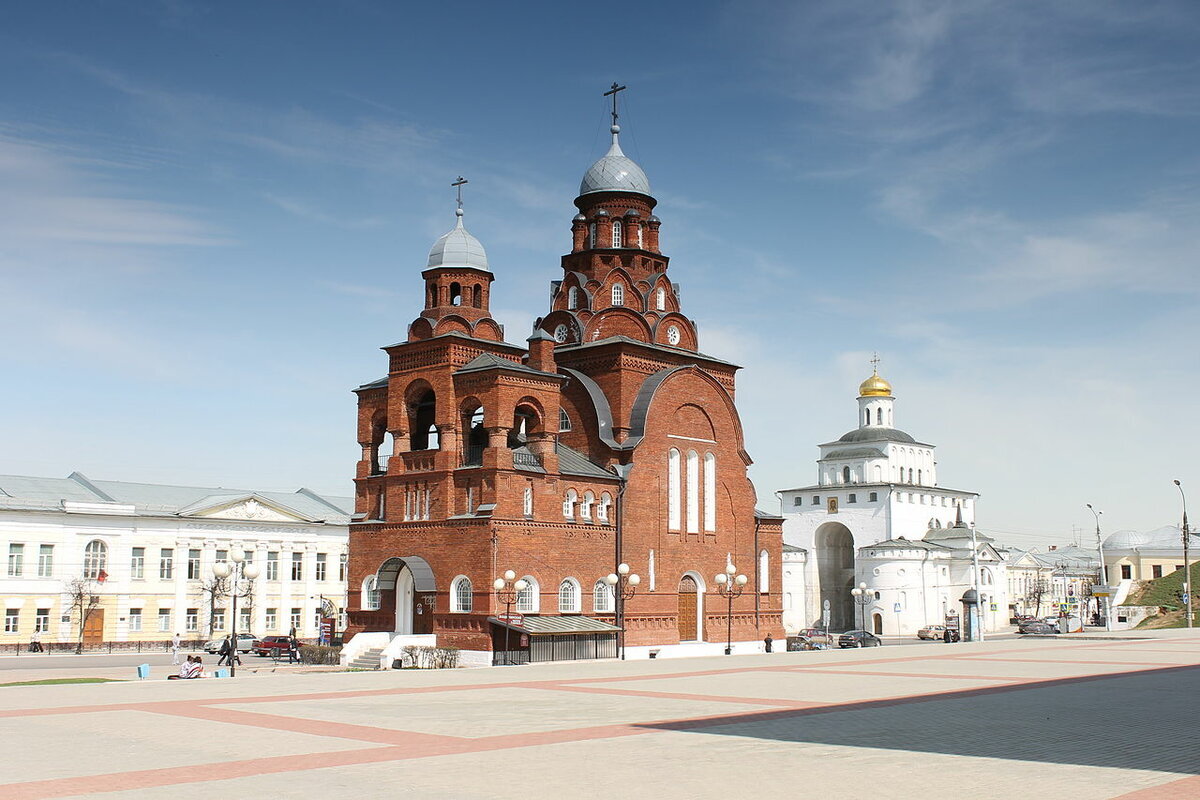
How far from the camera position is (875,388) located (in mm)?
97250

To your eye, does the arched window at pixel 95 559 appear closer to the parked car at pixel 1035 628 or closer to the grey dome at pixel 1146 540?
the parked car at pixel 1035 628

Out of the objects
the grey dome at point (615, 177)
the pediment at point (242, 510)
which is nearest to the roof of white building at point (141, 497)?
the pediment at point (242, 510)

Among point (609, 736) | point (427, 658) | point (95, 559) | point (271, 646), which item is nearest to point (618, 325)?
point (427, 658)

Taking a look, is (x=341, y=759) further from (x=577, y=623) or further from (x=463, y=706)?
(x=577, y=623)

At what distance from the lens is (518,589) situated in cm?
3966

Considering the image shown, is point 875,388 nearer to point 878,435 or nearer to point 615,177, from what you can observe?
point 878,435

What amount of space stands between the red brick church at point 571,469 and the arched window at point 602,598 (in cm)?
7

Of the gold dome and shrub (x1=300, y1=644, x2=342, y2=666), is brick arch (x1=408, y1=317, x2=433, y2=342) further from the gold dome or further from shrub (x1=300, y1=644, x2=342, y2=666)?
the gold dome

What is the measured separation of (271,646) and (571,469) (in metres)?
15.4

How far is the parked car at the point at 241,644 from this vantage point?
169 ft

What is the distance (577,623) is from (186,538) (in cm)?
2961

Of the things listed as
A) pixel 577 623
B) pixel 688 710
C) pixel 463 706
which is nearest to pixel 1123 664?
pixel 577 623

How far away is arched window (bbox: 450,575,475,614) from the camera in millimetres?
39781

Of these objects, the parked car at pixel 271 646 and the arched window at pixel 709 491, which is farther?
the arched window at pixel 709 491
